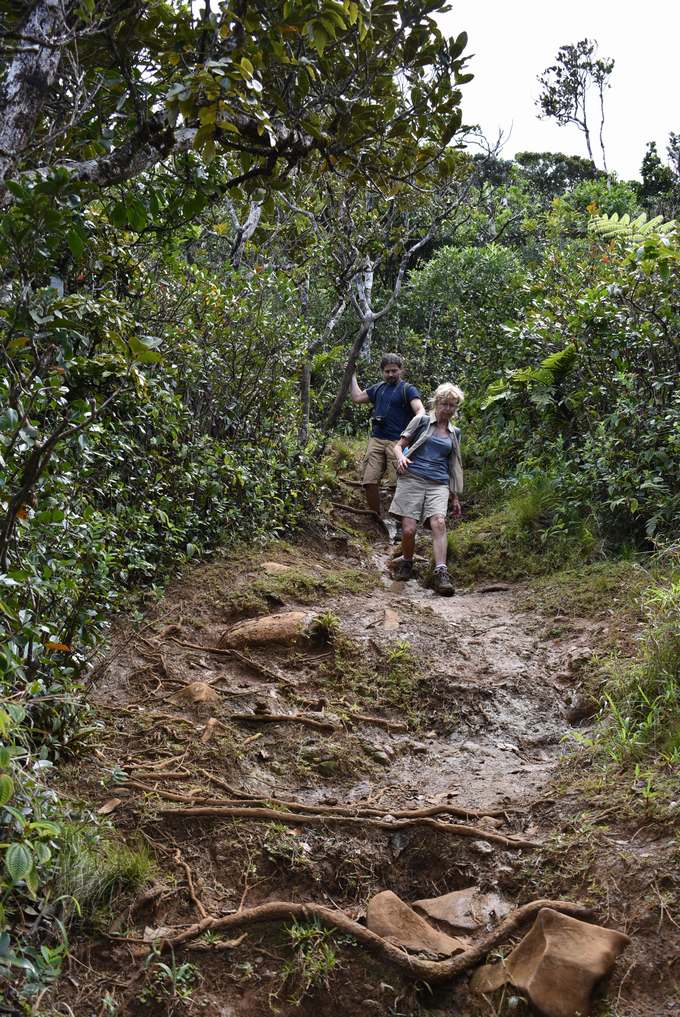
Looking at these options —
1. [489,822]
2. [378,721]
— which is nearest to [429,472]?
[378,721]

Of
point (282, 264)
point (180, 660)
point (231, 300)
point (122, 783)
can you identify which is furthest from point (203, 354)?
point (282, 264)

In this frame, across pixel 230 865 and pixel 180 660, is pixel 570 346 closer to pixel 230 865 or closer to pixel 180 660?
pixel 180 660

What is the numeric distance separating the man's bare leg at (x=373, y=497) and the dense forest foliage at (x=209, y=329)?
590 mm

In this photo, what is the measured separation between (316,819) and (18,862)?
151 centimetres

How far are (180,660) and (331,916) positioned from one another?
95.4 inches

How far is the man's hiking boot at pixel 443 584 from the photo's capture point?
24.6 ft

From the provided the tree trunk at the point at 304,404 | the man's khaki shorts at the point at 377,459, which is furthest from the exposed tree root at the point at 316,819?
the man's khaki shorts at the point at 377,459

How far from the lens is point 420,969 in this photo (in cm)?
287

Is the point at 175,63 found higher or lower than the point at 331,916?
higher

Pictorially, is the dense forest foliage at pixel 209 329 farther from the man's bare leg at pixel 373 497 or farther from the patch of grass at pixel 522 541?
the man's bare leg at pixel 373 497

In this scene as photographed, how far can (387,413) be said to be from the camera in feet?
30.4

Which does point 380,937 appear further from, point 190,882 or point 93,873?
point 93,873

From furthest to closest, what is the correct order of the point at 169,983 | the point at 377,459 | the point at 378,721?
the point at 377,459 → the point at 378,721 → the point at 169,983

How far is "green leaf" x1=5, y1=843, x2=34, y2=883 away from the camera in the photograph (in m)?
2.38
